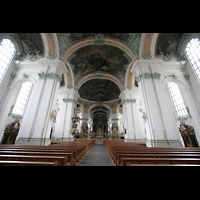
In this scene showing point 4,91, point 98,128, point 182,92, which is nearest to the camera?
point 4,91

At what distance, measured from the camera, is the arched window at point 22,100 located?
9.15 meters

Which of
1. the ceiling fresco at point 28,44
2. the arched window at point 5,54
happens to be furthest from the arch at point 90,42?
the arched window at point 5,54

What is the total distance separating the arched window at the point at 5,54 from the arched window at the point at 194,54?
15.9 metres

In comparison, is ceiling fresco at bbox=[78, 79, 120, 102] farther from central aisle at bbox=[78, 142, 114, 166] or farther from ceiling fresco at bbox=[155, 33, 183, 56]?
central aisle at bbox=[78, 142, 114, 166]

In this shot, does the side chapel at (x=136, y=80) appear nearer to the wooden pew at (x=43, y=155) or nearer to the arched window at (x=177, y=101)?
the arched window at (x=177, y=101)

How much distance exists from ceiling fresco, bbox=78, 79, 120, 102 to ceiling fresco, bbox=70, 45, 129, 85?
4870 millimetres

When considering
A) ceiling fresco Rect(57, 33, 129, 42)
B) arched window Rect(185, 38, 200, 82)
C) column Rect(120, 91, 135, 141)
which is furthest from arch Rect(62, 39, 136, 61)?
column Rect(120, 91, 135, 141)
